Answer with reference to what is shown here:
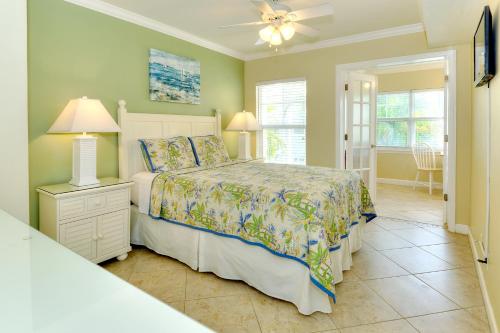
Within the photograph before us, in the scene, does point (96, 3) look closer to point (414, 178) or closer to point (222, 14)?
point (222, 14)

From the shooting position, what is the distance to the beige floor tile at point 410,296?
2.10 m

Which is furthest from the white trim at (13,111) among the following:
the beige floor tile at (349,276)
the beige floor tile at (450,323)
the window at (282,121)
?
the window at (282,121)

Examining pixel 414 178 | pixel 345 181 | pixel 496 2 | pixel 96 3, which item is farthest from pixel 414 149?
pixel 96 3

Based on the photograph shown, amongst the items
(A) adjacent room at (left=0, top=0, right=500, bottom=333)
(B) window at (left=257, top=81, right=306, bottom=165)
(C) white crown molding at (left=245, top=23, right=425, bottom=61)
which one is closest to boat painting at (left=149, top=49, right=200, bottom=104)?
(A) adjacent room at (left=0, top=0, right=500, bottom=333)

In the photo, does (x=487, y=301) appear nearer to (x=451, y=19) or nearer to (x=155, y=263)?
(x=451, y=19)

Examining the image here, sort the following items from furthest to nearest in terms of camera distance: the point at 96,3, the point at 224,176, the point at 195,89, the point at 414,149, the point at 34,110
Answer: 1. the point at 414,149
2. the point at 195,89
3. the point at 96,3
4. the point at 224,176
5. the point at 34,110

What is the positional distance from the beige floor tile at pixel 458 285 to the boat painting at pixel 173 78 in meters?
3.34

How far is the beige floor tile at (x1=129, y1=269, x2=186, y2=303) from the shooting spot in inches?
91.1

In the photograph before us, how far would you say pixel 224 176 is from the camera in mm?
2906

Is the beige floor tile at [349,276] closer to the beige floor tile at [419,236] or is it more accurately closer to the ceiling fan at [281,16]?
the beige floor tile at [419,236]

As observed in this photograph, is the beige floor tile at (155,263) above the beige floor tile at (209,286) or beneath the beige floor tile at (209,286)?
above

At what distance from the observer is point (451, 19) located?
108 inches

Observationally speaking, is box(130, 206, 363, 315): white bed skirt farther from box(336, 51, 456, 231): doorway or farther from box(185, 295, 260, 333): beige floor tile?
box(336, 51, 456, 231): doorway

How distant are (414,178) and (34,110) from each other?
6892mm
